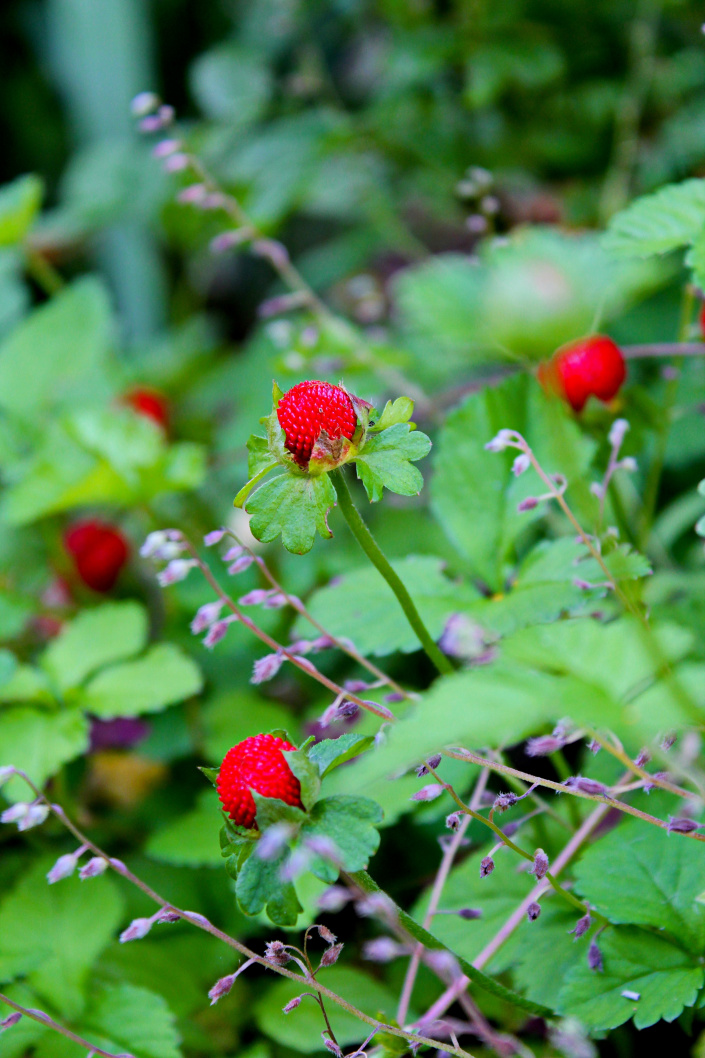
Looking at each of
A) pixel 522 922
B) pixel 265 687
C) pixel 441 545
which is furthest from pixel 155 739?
pixel 522 922

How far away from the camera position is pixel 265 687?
101cm

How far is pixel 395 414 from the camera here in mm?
464

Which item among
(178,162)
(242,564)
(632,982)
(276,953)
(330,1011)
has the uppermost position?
(178,162)

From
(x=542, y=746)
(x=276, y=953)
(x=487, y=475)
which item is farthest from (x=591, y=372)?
(x=276, y=953)

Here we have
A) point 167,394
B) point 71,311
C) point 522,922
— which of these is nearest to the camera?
point 522,922

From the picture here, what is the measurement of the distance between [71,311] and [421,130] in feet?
1.97

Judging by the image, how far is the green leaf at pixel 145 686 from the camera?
0.72 metres

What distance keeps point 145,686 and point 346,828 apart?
38cm

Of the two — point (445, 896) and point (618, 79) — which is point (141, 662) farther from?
point (618, 79)

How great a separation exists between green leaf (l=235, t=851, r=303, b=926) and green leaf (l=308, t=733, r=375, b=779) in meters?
0.05

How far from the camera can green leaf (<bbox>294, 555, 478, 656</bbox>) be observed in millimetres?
572

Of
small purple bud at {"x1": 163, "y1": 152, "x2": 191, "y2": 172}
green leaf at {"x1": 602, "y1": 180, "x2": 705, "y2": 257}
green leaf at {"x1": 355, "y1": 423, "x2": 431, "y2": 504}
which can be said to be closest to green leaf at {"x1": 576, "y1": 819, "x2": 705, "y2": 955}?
green leaf at {"x1": 355, "y1": 423, "x2": 431, "y2": 504}

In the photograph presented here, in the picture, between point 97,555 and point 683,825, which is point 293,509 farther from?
point 97,555

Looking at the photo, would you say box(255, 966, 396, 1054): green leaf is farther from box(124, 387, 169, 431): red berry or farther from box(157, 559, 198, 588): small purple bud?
box(124, 387, 169, 431): red berry
